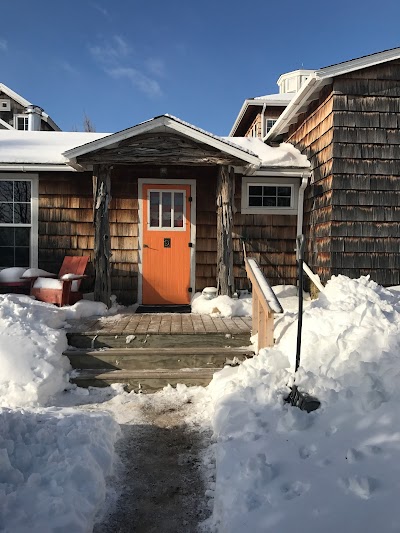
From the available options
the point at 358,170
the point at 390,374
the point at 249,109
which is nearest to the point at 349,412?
the point at 390,374

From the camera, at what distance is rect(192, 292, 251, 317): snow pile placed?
20.0 ft

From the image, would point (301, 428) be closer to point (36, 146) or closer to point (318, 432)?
point (318, 432)

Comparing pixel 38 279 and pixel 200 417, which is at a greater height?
pixel 38 279

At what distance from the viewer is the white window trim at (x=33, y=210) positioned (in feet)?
23.5

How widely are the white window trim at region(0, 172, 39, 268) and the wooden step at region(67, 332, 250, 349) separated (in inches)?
122

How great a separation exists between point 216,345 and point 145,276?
9.20 ft

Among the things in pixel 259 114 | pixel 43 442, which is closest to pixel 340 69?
pixel 43 442

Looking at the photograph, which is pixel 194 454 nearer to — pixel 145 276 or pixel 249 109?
pixel 145 276

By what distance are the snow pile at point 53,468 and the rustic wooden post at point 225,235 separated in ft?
11.5

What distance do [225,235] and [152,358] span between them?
269cm

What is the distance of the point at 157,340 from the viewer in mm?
4816

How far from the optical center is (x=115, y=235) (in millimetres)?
7230

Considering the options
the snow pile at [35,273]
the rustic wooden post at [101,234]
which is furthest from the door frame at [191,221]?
the snow pile at [35,273]

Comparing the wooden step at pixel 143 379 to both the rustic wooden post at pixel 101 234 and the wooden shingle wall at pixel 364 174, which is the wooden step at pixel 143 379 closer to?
the rustic wooden post at pixel 101 234
